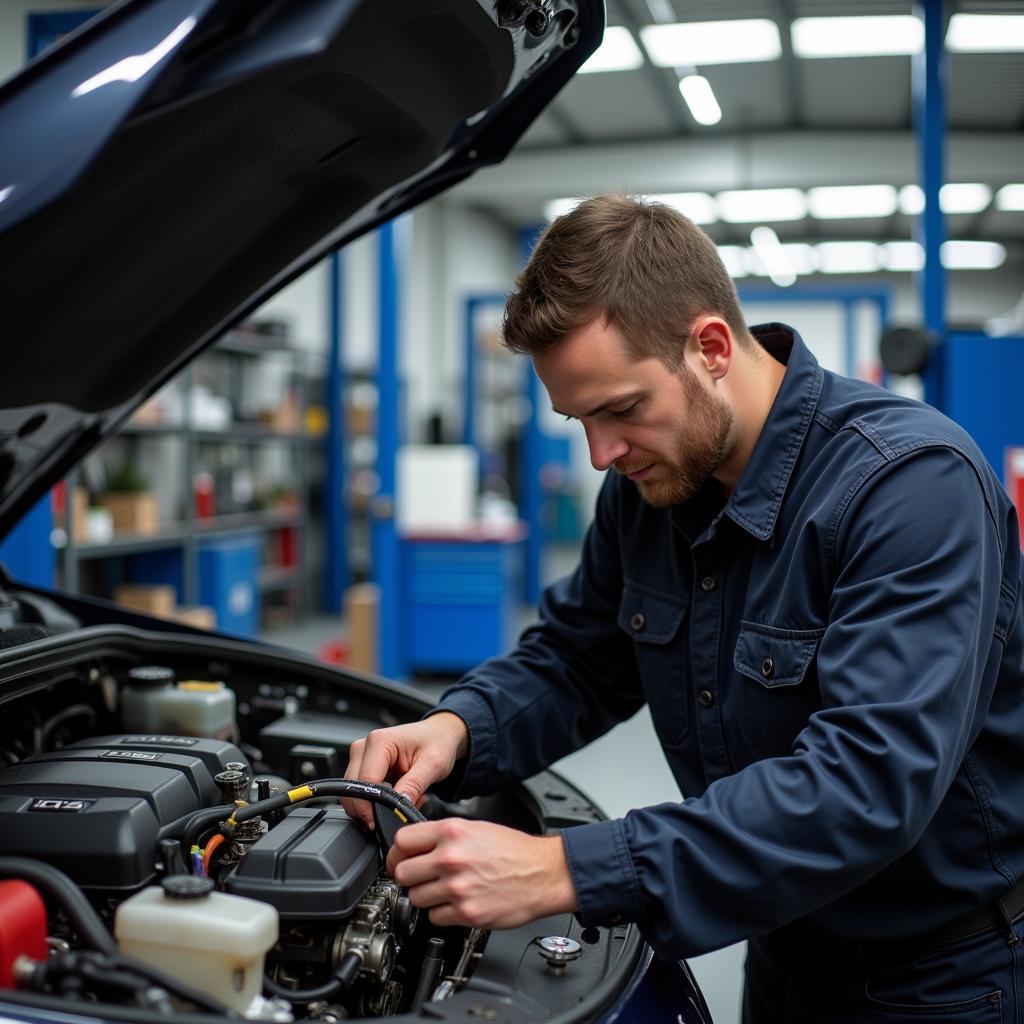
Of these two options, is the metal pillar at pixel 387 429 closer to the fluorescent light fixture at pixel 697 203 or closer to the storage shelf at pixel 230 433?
the storage shelf at pixel 230 433

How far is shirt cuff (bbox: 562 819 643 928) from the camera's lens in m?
0.85

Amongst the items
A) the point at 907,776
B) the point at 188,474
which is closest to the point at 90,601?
the point at 907,776

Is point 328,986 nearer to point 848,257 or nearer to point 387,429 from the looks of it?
point 387,429

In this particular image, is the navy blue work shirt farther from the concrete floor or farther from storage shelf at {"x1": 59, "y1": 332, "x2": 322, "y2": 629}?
storage shelf at {"x1": 59, "y1": 332, "x2": 322, "y2": 629}

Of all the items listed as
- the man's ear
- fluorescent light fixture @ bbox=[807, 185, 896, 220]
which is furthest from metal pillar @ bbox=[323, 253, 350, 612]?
the man's ear

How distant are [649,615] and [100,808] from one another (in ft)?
2.18

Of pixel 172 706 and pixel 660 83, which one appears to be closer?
pixel 172 706

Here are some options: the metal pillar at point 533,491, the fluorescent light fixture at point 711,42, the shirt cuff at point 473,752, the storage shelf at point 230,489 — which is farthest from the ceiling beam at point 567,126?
the shirt cuff at point 473,752

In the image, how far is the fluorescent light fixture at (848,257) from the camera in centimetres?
1172

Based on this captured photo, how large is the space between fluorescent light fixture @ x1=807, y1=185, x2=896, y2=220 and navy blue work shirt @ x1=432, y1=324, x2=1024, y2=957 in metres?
8.28

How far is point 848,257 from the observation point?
40.5 ft

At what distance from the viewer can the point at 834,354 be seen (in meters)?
14.1

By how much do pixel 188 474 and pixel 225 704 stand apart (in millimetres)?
4314

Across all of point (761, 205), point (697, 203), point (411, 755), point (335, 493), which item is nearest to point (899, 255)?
point (761, 205)
